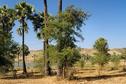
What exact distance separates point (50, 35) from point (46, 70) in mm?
7930

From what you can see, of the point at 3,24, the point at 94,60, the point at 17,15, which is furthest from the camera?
the point at 3,24

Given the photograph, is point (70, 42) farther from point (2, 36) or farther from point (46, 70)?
point (2, 36)

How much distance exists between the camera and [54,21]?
31.4 metres

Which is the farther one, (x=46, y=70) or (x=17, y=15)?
(x=17, y=15)

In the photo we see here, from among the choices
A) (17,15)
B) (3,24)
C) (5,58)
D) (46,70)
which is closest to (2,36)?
(5,58)

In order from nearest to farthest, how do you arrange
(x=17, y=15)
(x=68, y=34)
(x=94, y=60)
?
(x=68, y=34)
(x=94, y=60)
(x=17, y=15)

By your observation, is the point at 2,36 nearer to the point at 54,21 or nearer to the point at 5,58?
the point at 5,58

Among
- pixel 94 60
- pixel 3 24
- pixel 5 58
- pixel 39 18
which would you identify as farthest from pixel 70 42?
pixel 3 24

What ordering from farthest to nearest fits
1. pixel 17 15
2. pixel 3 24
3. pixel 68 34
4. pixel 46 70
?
1. pixel 3 24
2. pixel 17 15
3. pixel 46 70
4. pixel 68 34

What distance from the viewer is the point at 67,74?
32.6 m

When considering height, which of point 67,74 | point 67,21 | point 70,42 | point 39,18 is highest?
point 39,18

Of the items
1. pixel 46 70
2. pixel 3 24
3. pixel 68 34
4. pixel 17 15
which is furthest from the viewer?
pixel 3 24

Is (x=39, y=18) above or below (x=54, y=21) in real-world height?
above

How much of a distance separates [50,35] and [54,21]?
4.87 feet
